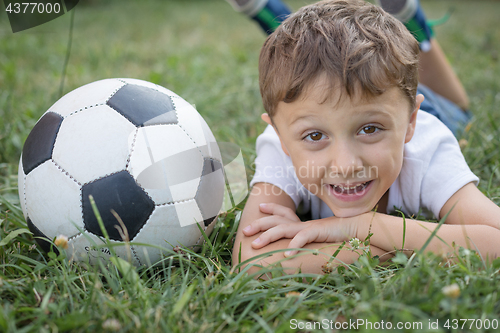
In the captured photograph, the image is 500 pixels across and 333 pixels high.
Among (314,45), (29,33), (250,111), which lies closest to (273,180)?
(314,45)

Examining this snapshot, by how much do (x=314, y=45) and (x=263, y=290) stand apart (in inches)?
40.5

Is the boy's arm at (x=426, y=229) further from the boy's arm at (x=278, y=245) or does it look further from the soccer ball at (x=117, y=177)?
the soccer ball at (x=117, y=177)

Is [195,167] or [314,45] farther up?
[314,45]

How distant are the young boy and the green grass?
0.56ft

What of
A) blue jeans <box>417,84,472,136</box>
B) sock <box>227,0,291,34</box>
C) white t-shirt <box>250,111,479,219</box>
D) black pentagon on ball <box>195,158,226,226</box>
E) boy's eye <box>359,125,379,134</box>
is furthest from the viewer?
sock <box>227,0,291,34</box>

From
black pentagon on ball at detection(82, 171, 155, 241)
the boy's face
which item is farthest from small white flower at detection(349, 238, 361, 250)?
black pentagon on ball at detection(82, 171, 155, 241)

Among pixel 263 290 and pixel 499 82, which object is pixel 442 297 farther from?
pixel 499 82

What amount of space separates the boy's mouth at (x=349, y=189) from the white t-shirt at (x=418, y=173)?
0.33m

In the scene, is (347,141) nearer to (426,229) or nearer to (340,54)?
(340,54)

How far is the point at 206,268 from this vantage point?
1780 mm

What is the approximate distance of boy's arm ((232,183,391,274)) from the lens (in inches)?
68.4

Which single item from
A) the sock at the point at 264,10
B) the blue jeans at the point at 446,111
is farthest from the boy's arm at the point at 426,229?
the sock at the point at 264,10

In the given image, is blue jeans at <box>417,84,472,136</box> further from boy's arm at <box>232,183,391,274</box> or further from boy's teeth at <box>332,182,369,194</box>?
boy's arm at <box>232,183,391,274</box>

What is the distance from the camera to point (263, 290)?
148 cm
